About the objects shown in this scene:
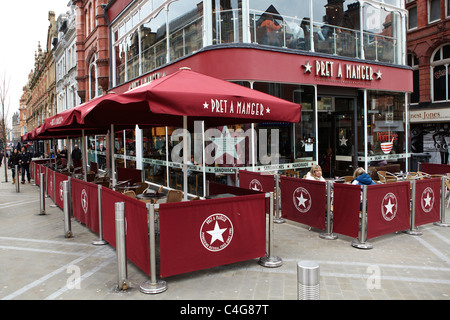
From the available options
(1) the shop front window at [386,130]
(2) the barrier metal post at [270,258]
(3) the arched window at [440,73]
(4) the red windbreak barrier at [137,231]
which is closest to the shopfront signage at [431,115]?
(3) the arched window at [440,73]

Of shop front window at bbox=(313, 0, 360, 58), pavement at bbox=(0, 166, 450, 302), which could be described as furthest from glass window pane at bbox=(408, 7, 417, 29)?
pavement at bbox=(0, 166, 450, 302)

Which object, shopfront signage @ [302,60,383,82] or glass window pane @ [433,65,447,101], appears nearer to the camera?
shopfront signage @ [302,60,383,82]

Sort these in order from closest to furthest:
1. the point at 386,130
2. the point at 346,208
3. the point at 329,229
A: 1. the point at 346,208
2. the point at 329,229
3. the point at 386,130

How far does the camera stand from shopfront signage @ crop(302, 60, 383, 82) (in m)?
11.6

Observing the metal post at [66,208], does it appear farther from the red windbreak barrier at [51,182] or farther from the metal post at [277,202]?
the metal post at [277,202]

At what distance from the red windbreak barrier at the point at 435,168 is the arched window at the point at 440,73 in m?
14.0

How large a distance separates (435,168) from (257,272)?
9284 millimetres

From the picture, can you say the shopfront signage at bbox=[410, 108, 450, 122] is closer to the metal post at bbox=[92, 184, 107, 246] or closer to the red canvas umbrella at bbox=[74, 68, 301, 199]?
the red canvas umbrella at bbox=[74, 68, 301, 199]

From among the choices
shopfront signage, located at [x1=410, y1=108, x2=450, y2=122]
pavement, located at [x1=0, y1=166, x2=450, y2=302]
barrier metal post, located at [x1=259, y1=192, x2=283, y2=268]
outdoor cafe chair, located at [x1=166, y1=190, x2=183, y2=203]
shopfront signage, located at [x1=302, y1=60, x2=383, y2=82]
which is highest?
shopfront signage, located at [x1=302, y1=60, x2=383, y2=82]

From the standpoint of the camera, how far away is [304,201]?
728 centimetres

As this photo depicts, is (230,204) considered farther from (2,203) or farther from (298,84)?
(2,203)

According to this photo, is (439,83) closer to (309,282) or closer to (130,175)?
(130,175)

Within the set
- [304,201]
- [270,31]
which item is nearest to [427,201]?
[304,201]

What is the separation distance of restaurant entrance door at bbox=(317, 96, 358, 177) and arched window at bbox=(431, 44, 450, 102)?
1377cm
